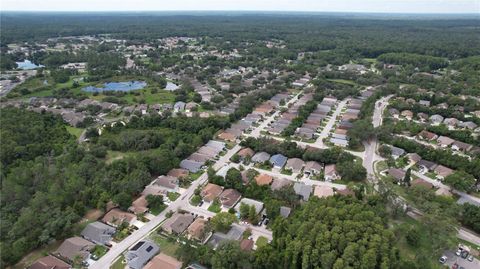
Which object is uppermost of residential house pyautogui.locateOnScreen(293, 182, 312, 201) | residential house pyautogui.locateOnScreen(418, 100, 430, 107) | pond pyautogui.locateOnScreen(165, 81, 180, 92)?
residential house pyautogui.locateOnScreen(418, 100, 430, 107)

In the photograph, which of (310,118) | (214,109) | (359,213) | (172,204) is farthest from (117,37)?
(359,213)

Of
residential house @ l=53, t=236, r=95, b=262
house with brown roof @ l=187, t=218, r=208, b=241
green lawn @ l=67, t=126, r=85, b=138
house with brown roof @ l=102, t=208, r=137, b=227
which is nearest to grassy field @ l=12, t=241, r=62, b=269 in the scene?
residential house @ l=53, t=236, r=95, b=262

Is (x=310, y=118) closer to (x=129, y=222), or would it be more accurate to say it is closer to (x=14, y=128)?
(x=129, y=222)

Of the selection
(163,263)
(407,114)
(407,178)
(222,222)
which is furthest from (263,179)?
(407,114)

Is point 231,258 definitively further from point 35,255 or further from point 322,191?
point 35,255

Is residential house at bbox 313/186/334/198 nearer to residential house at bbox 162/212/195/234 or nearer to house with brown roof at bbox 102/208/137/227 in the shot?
residential house at bbox 162/212/195/234

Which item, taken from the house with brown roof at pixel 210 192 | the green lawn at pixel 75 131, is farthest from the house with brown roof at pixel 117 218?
the green lawn at pixel 75 131

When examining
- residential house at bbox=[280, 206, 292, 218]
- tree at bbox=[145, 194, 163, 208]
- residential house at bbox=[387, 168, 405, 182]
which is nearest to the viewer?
residential house at bbox=[280, 206, 292, 218]

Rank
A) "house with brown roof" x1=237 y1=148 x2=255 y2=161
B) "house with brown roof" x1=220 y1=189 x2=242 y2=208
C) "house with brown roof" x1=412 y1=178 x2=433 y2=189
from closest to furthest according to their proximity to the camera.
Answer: "house with brown roof" x1=220 y1=189 x2=242 y2=208 → "house with brown roof" x1=412 y1=178 x2=433 y2=189 → "house with brown roof" x1=237 y1=148 x2=255 y2=161
